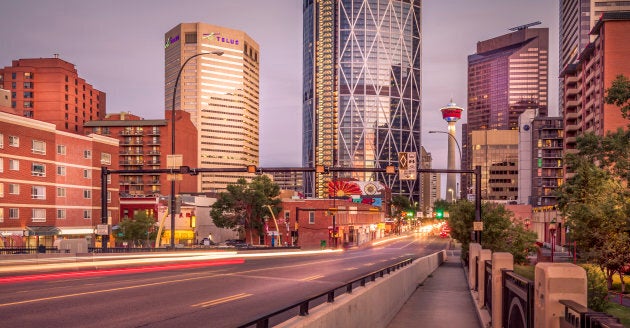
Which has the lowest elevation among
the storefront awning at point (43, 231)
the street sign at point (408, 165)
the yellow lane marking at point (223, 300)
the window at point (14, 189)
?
the storefront awning at point (43, 231)

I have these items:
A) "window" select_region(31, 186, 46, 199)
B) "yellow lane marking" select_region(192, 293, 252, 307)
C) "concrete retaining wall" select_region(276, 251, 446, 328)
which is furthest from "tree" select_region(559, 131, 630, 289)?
"window" select_region(31, 186, 46, 199)

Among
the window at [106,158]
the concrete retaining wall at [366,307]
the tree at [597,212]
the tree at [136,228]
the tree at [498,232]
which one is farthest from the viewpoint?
the tree at [136,228]

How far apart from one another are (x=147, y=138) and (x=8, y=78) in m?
45.9

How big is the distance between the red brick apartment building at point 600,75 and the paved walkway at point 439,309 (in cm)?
7448

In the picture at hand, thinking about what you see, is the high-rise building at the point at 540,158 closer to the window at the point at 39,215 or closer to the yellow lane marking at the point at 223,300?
the window at the point at 39,215

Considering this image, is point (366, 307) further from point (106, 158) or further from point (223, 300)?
point (106, 158)

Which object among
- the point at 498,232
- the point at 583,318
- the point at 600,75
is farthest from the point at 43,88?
the point at 583,318

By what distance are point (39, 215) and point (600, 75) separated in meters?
98.0

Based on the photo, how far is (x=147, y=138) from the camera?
511 ft

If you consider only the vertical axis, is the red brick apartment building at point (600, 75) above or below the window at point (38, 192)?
above

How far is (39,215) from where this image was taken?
6228 cm

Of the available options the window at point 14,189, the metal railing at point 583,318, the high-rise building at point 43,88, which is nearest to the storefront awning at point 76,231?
the window at point 14,189

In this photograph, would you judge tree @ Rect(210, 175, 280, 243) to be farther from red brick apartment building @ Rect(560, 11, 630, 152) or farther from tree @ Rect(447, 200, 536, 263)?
red brick apartment building @ Rect(560, 11, 630, 152)

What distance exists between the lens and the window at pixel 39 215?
61.6 m
